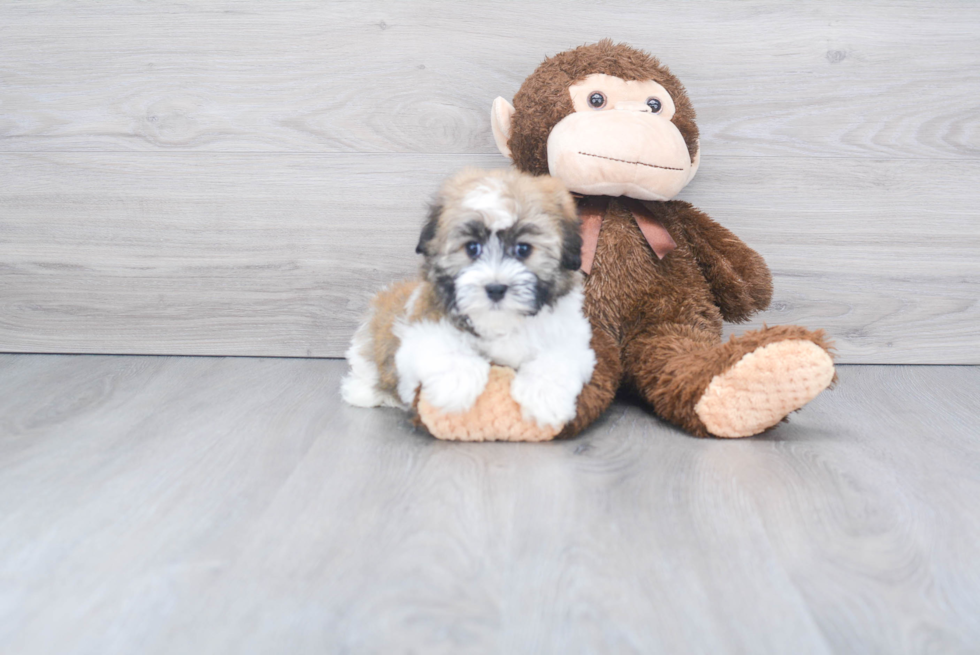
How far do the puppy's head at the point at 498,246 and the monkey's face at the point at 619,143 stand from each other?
0.18 meters

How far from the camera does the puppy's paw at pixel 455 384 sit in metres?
1.18

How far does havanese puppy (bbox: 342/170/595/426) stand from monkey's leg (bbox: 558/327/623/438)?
27 mm

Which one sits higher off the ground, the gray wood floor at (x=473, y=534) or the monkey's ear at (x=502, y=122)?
the monkey's ear at (x=502, y=122)

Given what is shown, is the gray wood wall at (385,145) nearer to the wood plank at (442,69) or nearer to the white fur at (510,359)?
the wood plank at (442,69)

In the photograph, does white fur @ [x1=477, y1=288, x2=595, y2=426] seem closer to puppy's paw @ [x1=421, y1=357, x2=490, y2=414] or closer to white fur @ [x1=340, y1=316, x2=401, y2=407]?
puppy's paw @ [x1=421, y1=357, x2=490, y2=414]

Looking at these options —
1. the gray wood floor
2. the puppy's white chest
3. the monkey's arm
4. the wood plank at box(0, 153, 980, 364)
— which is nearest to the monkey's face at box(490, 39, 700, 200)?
the monkey's arm

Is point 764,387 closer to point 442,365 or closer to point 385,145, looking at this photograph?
point 442,365

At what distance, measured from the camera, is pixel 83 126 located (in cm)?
172

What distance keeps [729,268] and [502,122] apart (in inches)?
21.7

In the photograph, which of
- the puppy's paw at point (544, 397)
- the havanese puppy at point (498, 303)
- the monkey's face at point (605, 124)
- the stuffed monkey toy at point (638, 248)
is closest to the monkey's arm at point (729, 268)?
the stuffed monkey toy at point (638, 248)

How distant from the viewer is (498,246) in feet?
3.77

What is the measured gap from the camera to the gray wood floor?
0.76 m

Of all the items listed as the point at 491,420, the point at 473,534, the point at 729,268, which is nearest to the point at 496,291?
the point at 491,420

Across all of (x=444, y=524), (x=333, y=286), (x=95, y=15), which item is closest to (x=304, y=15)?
(x=95, y=15)
